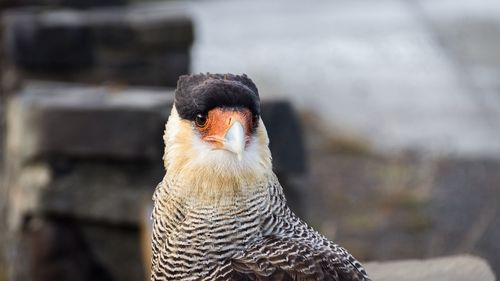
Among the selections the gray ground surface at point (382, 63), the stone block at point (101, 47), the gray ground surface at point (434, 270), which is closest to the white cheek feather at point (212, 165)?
the gray ground surface at point (434, 270)

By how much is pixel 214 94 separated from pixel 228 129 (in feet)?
0.31

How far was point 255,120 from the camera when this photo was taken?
7.34 feet

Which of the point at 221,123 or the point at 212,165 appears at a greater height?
the point at 221,123

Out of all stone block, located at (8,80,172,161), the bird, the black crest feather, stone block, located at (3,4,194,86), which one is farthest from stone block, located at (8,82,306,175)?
the black crest feather

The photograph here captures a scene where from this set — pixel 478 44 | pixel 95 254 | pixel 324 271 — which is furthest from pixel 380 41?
pixel 324 271

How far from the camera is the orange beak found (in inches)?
83.6

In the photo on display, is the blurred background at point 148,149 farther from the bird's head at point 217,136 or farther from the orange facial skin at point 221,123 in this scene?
the orange facial skin at point 221,123

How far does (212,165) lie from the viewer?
88.5 inches

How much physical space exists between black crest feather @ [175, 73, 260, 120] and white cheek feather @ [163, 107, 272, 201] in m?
0.05

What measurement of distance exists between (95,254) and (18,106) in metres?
0.80

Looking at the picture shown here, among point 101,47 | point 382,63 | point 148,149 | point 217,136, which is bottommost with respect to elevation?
point 382,63

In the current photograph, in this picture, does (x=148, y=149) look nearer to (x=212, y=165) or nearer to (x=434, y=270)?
(x=434, y=270)

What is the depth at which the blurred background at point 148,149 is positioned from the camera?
13.9ft

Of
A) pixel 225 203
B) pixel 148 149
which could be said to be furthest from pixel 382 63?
pixel 225 203
